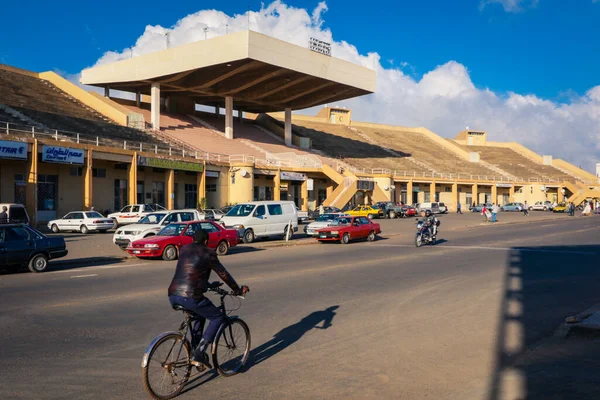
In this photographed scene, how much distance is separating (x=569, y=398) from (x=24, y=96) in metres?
53.7

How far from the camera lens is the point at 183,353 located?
6293 millimetres

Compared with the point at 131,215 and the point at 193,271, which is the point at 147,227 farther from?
the point at 193,271

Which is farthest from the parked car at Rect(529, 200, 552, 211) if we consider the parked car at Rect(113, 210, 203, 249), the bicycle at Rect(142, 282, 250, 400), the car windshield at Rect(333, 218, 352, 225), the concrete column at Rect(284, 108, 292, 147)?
the bicycle at Rect(142, 282, 250, 400)

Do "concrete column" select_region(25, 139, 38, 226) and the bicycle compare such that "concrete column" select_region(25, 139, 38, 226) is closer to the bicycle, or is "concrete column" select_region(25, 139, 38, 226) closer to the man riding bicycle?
the bicycle

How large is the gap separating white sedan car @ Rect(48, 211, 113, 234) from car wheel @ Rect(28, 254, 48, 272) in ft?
54.2

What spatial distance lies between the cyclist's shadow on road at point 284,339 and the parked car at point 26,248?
1034 centimetres

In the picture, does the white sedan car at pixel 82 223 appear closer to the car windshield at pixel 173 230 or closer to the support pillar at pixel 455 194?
the car windshield at pixel 173 230

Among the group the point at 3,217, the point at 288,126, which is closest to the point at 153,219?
the point at 3,217

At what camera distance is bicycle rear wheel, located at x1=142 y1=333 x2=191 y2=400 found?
19.5 feet

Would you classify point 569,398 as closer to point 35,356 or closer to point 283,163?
point 35,356

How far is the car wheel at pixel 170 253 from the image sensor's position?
64.5 feet

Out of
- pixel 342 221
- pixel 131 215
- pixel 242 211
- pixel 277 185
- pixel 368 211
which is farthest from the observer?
pixel 277 185

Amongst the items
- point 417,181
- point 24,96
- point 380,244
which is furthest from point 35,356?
point 417,181

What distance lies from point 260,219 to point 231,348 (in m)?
20.3
